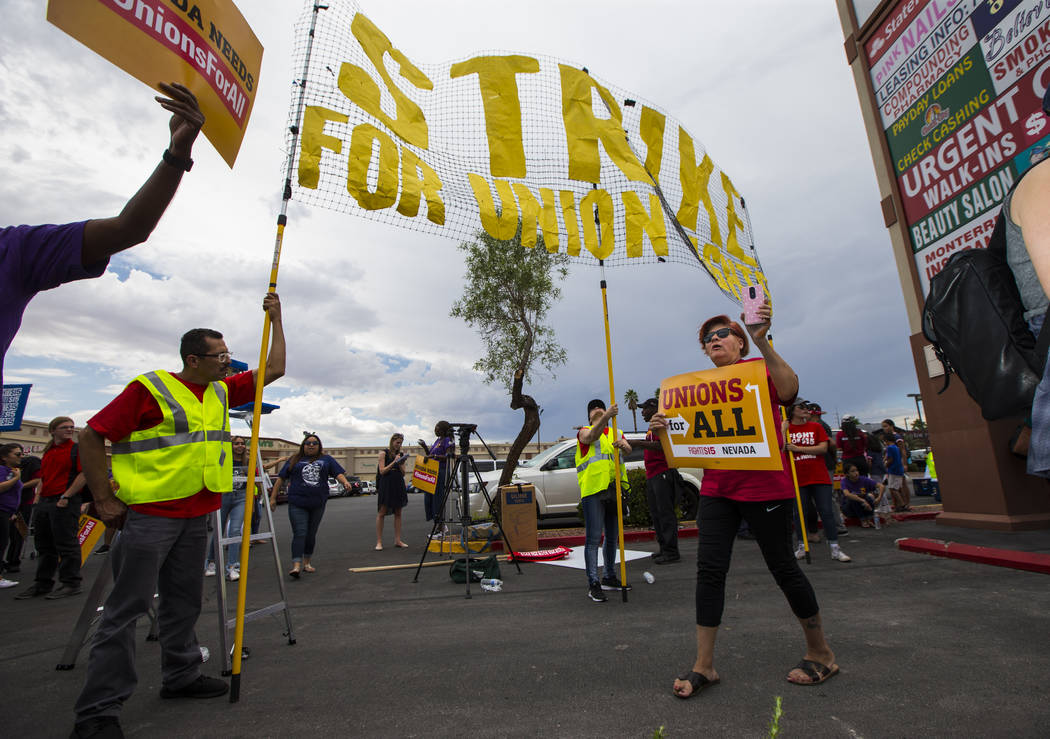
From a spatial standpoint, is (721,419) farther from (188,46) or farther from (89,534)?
(89,534)

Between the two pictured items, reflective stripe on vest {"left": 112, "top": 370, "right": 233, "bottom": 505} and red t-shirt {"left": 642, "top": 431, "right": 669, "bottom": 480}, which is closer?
reflective stripe on vest {"left": 112, "top": 370, "right": 233, "bottom": 505}

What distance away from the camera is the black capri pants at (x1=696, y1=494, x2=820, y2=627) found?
2.77m

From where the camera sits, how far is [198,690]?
295cm

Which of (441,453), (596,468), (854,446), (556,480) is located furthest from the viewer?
(556,480)

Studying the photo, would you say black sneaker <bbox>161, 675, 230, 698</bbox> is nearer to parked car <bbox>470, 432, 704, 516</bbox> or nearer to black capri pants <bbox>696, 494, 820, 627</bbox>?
black capri pants <bbox>696, 494, 820, 627</bbox>

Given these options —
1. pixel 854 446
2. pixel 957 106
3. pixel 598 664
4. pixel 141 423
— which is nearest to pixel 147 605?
pixel 141 423

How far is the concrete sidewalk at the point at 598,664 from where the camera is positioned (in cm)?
244

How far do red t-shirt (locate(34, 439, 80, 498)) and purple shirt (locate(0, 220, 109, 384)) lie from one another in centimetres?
563

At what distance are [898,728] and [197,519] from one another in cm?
357

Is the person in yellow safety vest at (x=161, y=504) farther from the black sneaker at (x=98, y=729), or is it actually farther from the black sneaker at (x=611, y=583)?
the black sneaker at (x=611, y=583)

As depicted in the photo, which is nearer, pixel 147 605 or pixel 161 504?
pixel 147 605

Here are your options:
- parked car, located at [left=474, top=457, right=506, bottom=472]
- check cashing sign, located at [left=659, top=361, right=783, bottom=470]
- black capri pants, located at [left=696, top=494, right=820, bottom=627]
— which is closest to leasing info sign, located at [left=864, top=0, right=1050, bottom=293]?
Answer: check cashing sign, located at [left=659, top=361, right=783, bottom=470]

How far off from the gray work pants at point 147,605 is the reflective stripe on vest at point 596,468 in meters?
3.14

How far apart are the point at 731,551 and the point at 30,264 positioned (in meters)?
3.26
